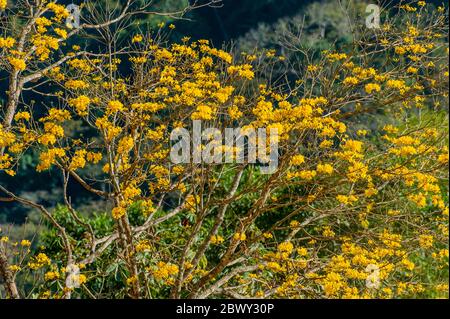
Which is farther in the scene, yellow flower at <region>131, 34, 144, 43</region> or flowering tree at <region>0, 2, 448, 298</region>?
yellow flower at <region>131, 34, 144, 43</region>

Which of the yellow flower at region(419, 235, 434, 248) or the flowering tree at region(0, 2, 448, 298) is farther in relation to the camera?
the yellow flower at region(419, 235, 434, 248)

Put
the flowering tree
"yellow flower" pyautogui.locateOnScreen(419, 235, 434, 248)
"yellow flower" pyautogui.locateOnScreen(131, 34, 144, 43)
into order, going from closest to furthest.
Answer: the flowering tree, "yellow flower" pyautogui.locateOnScreen(131, 34, 144, 43), "yellow flower" pyautogui.locateOnScreen(419, 235, 434, 248)

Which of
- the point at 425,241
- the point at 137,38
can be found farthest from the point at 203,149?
the point at 425,241

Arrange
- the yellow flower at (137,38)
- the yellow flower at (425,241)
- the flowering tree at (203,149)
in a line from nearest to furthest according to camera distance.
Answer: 1. the flowering tree at (203,149)
2. the yellow flower at (137,38)
3. the yellow flower at (425,241)

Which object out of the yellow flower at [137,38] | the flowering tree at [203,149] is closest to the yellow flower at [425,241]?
the flowering tree at [203,149]

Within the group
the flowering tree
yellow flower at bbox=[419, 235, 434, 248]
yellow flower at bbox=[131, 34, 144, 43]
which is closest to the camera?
the flowering tree

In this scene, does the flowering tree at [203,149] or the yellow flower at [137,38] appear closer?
the flowering tree at [203,149]

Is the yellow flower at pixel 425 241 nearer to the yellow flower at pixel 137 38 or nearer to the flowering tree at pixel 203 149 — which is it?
the flowering tree at pixel 203 149

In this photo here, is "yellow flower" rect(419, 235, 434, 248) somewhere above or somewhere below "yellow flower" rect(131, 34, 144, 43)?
below

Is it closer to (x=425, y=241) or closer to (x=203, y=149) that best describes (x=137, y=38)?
(x=203, y=149)

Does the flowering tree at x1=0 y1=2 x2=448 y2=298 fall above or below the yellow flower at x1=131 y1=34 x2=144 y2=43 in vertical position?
below

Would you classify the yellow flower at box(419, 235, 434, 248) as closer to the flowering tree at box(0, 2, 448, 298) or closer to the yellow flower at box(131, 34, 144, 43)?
the flowering tree at box(0, 2, 448, 298)

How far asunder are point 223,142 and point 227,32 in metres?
16.0

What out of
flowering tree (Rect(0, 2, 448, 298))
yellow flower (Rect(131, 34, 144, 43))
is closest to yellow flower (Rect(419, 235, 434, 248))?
flowering tree (Rect(0, 2, 448, 298))
